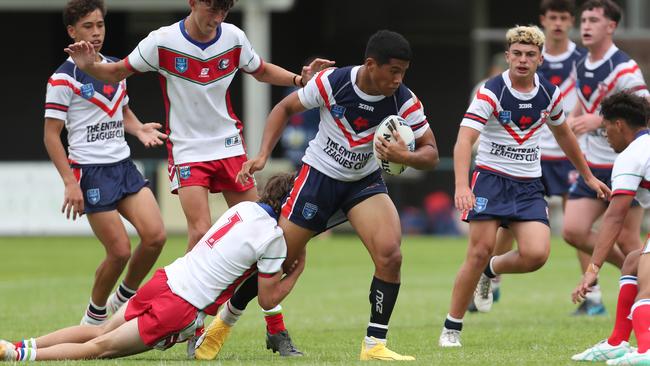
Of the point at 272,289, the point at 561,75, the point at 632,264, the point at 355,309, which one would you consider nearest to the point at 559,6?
the point at 561,75

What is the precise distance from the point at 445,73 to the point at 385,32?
20010mm

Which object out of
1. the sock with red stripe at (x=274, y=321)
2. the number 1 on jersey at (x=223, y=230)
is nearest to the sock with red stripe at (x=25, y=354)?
the number 1 on jersey at (x=223, y=230)

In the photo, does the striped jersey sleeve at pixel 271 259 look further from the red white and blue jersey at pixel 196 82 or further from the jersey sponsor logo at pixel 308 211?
the red white and blue jersey at pixel 196 82

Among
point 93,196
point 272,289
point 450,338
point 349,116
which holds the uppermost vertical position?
point 349,116

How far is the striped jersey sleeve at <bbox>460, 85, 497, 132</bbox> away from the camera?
8.32m

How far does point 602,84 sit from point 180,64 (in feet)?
12.1

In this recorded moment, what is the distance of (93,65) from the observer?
8070mm

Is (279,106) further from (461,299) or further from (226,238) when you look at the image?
(461,299)

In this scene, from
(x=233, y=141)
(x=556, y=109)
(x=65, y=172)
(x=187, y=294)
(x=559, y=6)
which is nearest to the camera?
(x=187, y=294)

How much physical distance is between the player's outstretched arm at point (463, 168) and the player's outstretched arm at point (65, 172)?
106 inches

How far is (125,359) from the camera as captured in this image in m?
7.52

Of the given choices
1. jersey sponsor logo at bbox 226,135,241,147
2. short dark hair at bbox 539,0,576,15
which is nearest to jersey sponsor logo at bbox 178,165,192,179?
jersey sponsor logo at bbox 226,135,241,147

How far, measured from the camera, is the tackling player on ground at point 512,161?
8469 mm

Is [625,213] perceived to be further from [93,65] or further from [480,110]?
[93,65]
